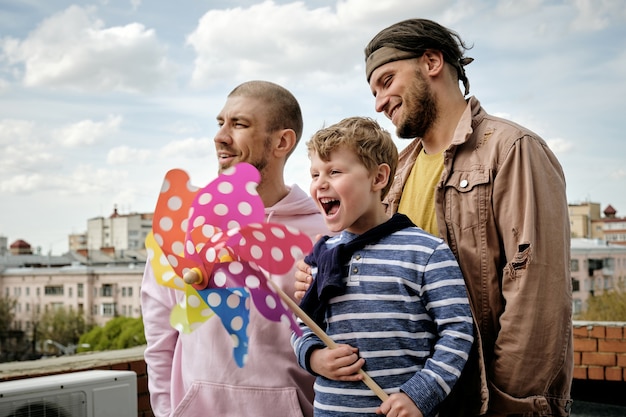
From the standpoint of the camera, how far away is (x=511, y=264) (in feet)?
6.08

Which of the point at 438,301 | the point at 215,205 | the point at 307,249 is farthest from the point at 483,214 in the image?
the point at 215,205

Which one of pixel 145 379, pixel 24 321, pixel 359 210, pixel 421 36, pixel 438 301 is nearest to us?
pixel 438 301

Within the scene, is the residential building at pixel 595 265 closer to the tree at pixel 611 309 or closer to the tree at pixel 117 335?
the tree at pixel 611 309

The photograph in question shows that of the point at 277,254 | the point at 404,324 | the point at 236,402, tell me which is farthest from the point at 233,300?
the point at 236,402

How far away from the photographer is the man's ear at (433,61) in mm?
2156

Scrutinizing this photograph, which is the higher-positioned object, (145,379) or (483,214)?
(483,214)

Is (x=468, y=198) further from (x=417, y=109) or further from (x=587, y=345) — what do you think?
(x=587, y=345)

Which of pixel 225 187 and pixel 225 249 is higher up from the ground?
pixel 225 187

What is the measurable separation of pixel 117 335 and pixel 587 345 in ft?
159

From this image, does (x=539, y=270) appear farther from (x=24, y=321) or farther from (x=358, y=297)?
(x=24, y=321)

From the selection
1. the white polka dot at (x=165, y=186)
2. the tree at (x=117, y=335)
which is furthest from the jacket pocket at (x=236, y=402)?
the tree at (x=117, y=335)

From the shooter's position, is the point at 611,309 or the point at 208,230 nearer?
the point at 208,230

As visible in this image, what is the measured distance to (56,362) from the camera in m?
3.70

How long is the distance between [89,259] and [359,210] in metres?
73.9
